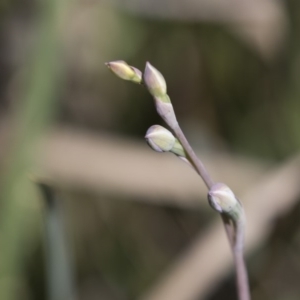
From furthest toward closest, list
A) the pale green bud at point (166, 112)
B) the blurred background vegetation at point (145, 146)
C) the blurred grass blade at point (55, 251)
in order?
the blurred background vegetation at point (145, 146), the blurred grass blade at point (55, 251), the pale green bud at point (166, 112)

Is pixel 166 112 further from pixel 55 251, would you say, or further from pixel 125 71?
pixel 55 251

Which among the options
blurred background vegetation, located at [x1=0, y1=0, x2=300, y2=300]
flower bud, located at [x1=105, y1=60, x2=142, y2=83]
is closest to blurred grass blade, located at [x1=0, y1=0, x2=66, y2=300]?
blurred background vegetation, located at [x1=0, y1=0, x2=300, y2=300]

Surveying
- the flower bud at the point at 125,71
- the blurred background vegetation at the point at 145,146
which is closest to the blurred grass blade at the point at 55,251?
the flower bud at the point at 125,71

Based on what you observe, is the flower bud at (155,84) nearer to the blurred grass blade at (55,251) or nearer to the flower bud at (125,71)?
the flower bud at (125,71)

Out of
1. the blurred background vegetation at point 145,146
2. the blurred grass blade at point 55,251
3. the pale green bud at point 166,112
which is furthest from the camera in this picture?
the blurred background vegetation at point 145,146

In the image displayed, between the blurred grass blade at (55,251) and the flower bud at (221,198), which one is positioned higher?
the flower bud at (221,198)

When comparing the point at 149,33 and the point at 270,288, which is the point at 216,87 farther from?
the point at 270,288

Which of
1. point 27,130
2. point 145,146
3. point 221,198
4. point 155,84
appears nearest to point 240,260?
point 221,198

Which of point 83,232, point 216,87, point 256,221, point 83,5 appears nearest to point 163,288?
point 256,221
